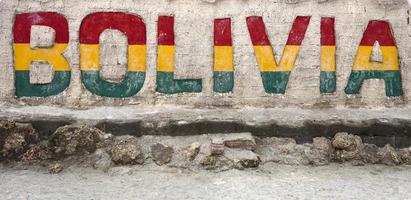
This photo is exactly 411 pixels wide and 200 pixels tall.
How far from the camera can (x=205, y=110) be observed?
14.1ft

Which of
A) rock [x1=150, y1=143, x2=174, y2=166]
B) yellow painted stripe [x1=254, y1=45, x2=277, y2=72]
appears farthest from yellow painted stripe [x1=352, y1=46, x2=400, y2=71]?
rock [x1=150, y1=143, x2=174, y2=166]

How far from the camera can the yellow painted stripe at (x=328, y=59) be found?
4.41 meters

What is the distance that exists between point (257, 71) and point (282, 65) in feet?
0.77

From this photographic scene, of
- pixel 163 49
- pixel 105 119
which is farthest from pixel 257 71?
pixel 105 119

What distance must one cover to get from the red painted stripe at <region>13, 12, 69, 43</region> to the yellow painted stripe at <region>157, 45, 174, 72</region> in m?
0.82

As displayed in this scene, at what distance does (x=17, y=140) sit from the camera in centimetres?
390

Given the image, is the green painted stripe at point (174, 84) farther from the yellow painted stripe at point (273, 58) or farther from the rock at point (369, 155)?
the rock at point (369, 155)

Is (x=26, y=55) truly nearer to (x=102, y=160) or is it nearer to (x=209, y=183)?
(x=102, y=160)

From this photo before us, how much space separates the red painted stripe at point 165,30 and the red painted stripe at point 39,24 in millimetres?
805

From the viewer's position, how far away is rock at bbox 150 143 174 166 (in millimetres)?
3963

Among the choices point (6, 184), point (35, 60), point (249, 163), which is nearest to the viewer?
point (6, 184)

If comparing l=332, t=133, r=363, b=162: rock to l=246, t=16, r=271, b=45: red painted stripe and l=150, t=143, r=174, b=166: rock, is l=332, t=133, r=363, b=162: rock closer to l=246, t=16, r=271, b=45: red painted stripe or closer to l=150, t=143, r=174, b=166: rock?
l=246, t=16, r=271, b=45: red painted stripe

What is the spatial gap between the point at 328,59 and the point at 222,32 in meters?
1.00

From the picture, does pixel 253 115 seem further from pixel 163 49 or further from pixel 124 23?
pixel 124 23
